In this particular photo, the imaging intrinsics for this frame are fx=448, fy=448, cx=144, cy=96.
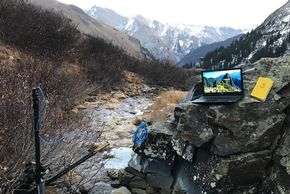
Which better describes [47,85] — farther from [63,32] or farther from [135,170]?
[63,32]

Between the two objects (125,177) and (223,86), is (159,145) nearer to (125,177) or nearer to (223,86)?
(125,177)

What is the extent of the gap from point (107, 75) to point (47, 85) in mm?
→ 10487

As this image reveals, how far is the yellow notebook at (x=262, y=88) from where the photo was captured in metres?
6.06

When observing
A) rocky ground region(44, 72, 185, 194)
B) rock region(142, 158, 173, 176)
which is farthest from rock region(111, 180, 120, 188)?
rock region(142, 158, 173, 176)

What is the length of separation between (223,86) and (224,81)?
0.07 meters

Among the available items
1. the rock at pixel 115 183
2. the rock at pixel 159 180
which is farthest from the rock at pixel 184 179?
the rock at pixel 115 183

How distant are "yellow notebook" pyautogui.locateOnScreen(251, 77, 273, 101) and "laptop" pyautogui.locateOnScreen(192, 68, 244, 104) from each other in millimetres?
189

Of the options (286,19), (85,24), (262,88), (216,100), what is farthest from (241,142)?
(286,19)

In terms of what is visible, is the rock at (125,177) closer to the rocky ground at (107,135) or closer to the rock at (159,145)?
the rocky ground at (107,135)

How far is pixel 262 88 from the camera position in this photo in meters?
6.13

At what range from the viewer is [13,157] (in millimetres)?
6086

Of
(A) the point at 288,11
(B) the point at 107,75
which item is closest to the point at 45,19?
(B) the point at 107,75

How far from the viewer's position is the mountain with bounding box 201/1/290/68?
383ft

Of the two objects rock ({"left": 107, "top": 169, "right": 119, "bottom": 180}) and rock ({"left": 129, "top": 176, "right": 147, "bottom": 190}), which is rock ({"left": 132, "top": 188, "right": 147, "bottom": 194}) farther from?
rock ({"left": 107, "top": 169, "right": 119, "bottom": 180})
